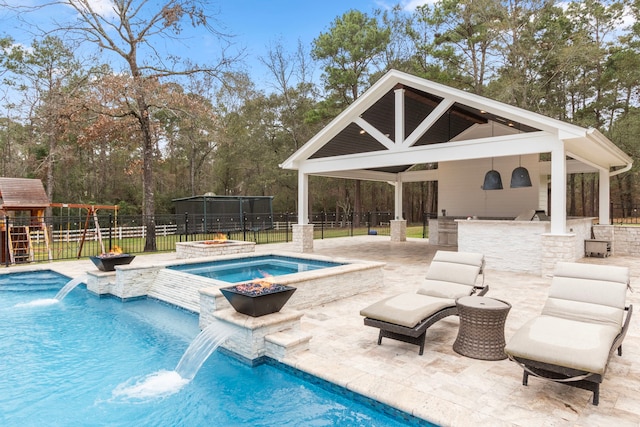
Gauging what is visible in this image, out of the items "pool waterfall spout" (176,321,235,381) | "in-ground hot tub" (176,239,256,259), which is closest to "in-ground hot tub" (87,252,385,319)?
"pool waterfall spout" (176,321,235,381)

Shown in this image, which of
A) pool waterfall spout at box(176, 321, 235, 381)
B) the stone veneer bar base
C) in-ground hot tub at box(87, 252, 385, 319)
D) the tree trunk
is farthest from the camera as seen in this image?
the stone veneer bar base

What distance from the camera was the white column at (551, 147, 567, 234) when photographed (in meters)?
7.91

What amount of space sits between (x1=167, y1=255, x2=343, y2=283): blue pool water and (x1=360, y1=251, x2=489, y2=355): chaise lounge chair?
3.70 m

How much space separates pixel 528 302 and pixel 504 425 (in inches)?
158

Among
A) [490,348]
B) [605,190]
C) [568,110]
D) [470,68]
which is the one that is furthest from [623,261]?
[568,110]

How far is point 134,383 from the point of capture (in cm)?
400

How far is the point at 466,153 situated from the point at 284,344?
6.85 m

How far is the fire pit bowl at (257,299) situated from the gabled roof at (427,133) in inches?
247

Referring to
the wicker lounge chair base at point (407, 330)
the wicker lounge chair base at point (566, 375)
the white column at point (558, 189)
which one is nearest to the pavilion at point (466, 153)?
the white column at point (558, 189)

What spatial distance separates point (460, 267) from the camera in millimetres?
5480

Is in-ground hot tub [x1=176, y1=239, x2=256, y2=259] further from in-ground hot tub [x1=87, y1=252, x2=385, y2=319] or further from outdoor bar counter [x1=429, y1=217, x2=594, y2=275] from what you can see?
outdoor bar counter [x1=429, y1=217, x2=594, y2=275]

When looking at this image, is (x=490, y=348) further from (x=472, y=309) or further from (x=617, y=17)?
(x=617, y=17)

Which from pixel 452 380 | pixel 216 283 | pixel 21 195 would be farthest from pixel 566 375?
pixel 21 195

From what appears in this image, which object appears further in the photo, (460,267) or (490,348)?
(460,267)
